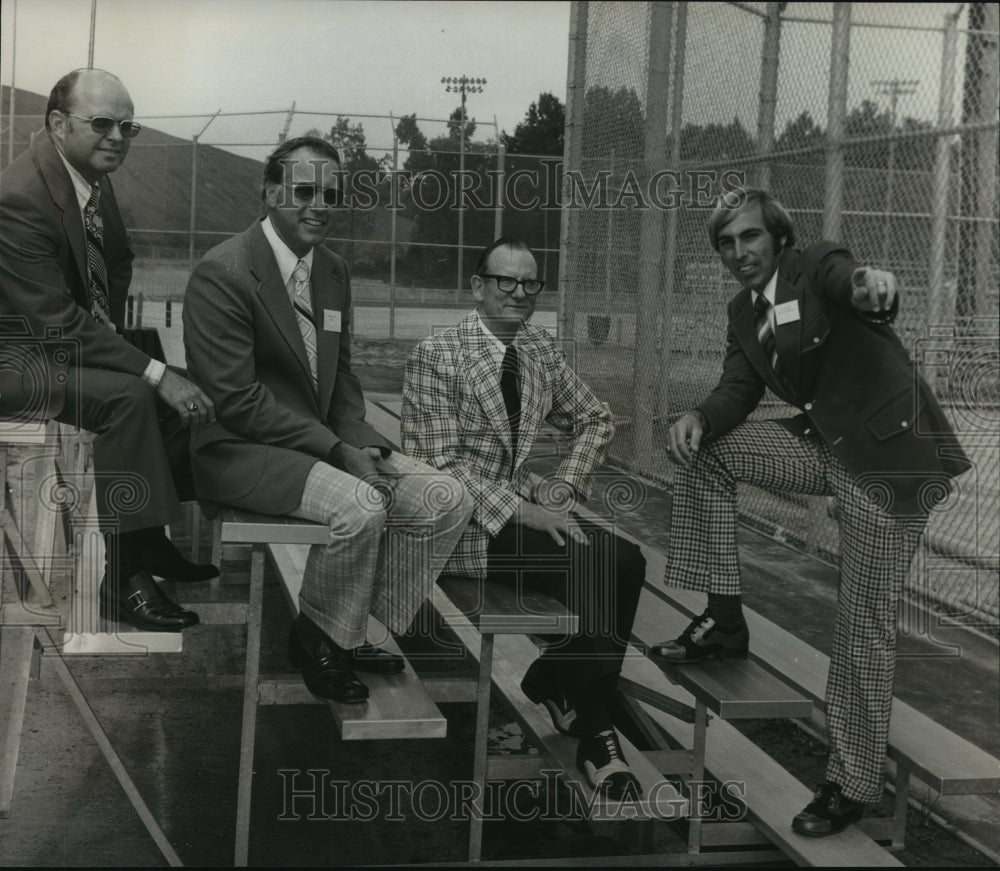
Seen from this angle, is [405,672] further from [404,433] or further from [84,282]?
[84,282]

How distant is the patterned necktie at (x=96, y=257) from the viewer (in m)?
3.52

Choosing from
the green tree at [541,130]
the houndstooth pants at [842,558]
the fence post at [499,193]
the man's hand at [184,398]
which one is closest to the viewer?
the houndstooth pants at [842,558]

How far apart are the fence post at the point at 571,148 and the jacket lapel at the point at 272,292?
5403 millimetres

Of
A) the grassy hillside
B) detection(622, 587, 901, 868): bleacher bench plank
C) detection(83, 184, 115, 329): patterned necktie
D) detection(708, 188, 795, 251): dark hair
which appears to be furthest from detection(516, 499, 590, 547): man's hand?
the grassy hillside

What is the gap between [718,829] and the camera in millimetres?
3482

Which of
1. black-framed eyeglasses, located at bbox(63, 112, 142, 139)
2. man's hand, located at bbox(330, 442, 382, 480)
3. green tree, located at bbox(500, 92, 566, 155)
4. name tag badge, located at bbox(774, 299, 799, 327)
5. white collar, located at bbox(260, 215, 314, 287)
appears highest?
green tree, located at bbox(500, 92, 566, 155)

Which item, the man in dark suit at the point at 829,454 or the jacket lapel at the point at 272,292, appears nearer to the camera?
the man in dark suit at the point at 829,454

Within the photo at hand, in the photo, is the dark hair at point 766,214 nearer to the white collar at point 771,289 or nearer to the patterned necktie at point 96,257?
the white collar at point 771,289

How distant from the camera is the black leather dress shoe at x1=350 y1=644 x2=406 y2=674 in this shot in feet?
11.3

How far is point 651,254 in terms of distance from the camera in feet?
28.4

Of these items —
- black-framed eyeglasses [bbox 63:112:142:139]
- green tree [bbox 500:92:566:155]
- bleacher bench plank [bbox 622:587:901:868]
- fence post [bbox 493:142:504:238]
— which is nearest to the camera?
bleacher bench plank [bbox 622:587:901:868]

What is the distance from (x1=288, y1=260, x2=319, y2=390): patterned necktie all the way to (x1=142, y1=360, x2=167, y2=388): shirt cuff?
449 millimetres

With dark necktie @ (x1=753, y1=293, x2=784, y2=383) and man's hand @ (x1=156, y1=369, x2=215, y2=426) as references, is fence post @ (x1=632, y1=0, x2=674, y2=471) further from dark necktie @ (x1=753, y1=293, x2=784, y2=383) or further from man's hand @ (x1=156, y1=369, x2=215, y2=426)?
man's hand @ (x1=156, y1=369, x2=215, y2=426)

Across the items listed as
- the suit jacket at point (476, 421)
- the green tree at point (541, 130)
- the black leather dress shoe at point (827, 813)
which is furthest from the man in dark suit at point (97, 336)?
the green tree at point (541, 130)
